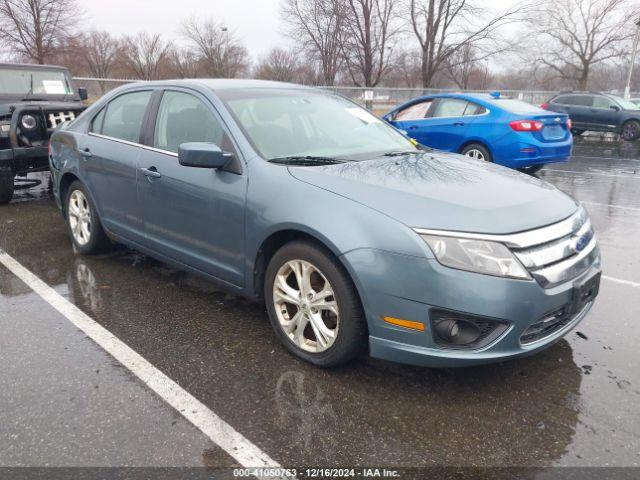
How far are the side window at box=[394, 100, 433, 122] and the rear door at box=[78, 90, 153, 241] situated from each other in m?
6.34

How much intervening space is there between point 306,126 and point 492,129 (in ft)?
18.9

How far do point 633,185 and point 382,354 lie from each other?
8.68m

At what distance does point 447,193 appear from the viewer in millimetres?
2818

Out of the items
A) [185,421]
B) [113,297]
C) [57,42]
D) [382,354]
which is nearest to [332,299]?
[382,354]

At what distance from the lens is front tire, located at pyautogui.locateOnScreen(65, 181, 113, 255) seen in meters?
4.78

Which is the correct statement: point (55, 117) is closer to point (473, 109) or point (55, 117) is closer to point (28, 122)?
point (28, 122)

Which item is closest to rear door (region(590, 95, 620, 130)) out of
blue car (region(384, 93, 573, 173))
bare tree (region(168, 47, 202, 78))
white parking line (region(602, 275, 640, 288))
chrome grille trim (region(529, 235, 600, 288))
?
blue car (region(384, 93, 573, 173))

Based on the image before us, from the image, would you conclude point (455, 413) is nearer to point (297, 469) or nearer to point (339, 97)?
point (297, 469)

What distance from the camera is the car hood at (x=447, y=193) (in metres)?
2.60

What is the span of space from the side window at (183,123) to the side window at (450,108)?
6408mm

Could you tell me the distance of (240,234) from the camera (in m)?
3.26

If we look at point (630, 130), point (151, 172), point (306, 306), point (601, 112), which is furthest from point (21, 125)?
point (630, 130)

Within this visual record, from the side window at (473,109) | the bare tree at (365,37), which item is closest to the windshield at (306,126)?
the side window at (473,109)

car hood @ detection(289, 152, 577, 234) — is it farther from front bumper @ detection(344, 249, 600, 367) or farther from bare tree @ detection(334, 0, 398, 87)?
bare tree @ detection(334, 0, 398, 87)
